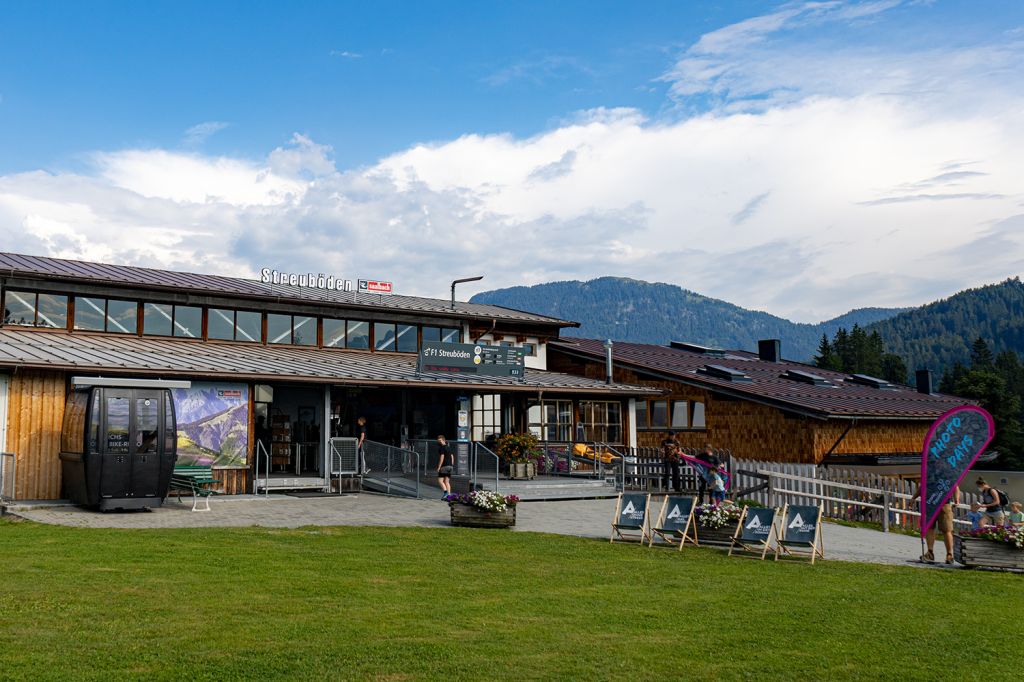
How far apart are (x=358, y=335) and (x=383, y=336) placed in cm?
86

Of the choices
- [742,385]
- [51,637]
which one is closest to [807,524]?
[51,637]

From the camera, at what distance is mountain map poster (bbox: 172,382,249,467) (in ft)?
71.2

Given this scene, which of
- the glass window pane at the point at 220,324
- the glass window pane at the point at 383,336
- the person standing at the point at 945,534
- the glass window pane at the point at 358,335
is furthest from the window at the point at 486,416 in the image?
the person standing at the point at 945,534

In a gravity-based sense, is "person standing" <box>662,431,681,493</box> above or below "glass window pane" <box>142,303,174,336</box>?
below

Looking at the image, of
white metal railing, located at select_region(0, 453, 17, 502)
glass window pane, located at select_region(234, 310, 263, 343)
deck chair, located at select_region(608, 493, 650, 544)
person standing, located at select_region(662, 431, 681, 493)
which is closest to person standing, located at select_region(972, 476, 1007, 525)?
deck chair, located at select_region(608, 493, 650, 544)

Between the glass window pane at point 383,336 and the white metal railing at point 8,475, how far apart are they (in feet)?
41.0

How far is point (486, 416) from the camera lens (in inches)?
1149

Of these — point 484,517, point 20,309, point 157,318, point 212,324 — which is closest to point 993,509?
point 484,517

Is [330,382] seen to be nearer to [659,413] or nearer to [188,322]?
[188,322]

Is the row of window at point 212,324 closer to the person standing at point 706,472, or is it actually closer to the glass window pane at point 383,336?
the glass window pane at point 383,336

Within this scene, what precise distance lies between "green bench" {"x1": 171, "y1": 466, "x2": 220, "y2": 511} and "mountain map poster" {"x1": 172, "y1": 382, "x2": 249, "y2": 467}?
36 centimetres

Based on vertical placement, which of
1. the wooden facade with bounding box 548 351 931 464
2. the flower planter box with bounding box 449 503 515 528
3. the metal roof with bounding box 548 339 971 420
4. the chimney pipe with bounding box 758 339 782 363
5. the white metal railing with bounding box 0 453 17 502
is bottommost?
the flower planter box with bounding box 449 503 515 528

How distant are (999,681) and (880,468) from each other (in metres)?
25.1

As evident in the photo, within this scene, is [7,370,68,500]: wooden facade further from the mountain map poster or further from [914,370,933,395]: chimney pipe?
[914,370,933,395]: chimney pipe
